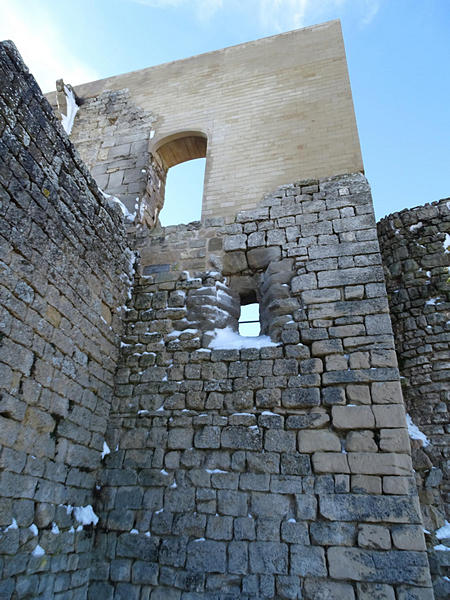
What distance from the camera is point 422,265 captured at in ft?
22.4

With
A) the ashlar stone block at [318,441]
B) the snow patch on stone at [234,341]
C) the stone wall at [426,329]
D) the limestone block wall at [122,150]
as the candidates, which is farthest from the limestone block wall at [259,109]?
the ashlar stone block at [318,441]

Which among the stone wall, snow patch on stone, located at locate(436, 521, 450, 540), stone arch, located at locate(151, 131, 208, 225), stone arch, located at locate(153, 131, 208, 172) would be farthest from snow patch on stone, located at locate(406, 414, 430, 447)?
stone arch, located at locate(153, 131, 208, 172)

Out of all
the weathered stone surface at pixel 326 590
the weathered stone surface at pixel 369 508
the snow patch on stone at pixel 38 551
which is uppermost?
the weathered stone surface at pixel 369 508

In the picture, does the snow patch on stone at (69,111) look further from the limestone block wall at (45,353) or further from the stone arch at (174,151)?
the limestone block wall at (45,353)

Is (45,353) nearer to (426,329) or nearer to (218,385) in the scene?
(218,385)

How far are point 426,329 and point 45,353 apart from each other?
5500 millimetres

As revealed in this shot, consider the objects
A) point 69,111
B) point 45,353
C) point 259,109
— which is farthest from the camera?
point 69,111

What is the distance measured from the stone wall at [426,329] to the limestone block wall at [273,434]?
7.59ft

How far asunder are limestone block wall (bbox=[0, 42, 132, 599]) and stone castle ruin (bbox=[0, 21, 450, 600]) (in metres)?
0.02

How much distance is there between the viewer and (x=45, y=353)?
3445mm

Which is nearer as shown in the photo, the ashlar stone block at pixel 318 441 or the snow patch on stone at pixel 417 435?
the ashlar stone block at pixel 318 441

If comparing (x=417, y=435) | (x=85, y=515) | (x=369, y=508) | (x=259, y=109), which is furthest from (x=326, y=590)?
Answer: (x=259, y=109)

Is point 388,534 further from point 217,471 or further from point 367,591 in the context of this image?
point 217,471

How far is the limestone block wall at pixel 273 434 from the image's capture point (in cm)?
326
